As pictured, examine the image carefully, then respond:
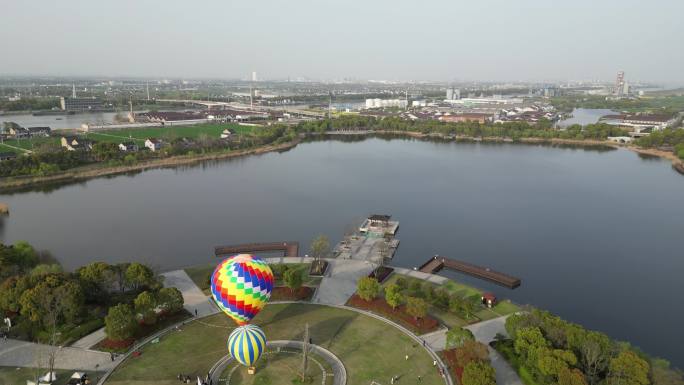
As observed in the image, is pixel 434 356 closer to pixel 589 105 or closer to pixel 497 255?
pixel 497 255

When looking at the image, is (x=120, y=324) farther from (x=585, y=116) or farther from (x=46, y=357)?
→ (x=585, y=116)


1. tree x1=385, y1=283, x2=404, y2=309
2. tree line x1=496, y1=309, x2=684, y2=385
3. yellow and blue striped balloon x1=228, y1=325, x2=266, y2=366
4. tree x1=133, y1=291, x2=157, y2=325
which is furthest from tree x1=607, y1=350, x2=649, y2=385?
tree x1=133, y1=291, x2=157, y2=325

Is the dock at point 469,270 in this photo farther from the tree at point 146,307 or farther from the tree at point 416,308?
the tree at point 146,307

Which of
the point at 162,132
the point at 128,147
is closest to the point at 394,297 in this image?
the point at 128,147

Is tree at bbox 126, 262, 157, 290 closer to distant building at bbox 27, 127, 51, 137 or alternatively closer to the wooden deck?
the wooden deck

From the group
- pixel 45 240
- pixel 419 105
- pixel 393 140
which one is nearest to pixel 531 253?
pixel 45 240

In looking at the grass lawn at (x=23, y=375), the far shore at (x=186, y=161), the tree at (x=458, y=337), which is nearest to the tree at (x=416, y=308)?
the tree at (x=458, y=337)
